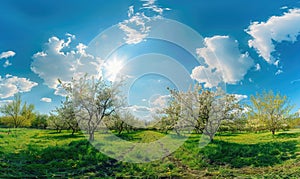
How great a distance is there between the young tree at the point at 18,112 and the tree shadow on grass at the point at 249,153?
1063cm

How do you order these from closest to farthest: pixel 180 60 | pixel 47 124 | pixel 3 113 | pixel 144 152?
pixel 144 152
pixel 180 60
pixel 3 113
pixel 47 124

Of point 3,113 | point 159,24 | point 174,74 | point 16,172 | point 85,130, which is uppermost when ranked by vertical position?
point 159,24

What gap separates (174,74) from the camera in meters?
13.2

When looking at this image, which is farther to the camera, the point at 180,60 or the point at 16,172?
the point at 180,60

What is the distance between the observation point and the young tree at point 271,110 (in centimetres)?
1503

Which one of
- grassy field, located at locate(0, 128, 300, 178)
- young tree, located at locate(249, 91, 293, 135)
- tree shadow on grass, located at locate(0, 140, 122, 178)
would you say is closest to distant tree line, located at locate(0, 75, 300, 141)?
young tree, located at locate(249, 91, 293, 135)

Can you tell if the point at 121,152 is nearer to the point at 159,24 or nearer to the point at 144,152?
the point at 144,152

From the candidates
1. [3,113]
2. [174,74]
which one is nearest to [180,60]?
[174,74]

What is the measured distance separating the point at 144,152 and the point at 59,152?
3.94m

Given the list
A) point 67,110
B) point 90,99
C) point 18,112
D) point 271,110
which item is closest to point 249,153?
point 271,110

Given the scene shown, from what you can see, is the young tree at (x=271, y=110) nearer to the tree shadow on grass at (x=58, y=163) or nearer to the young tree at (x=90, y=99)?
the young tree at (x=90, y=99)

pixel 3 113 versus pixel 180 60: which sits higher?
pixel 180 60

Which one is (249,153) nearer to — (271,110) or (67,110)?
(271,110)

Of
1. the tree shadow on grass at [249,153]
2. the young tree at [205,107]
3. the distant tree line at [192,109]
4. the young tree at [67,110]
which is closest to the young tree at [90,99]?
the distant tree line at [192,109]
